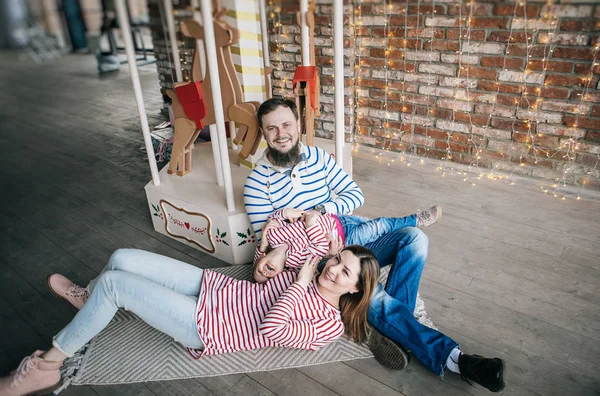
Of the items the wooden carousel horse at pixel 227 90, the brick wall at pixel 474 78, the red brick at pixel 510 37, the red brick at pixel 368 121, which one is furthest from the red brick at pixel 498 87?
the wooden carousel horse at pixel 227 90

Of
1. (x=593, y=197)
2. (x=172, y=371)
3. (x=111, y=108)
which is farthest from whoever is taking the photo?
(x=111, y=108)

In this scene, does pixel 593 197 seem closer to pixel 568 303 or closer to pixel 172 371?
pixel 568 303

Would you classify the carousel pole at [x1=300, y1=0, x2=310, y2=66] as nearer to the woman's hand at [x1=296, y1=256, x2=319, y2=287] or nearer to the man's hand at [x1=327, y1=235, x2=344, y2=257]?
the man's hand at [x1=327, y1=235, x2=344, y2=257]

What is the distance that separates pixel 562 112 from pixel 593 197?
0.55m

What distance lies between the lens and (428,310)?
74.3 inches

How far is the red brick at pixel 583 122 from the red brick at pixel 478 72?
494 mm

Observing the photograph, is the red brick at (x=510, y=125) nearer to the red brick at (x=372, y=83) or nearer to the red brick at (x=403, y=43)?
the red brick at (x=403, y=43)

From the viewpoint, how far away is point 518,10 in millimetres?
2498

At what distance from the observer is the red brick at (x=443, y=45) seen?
278cm

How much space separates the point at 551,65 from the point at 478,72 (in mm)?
406

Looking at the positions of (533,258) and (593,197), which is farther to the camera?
(593,197)

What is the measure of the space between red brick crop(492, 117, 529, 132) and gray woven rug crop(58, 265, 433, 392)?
163 cm

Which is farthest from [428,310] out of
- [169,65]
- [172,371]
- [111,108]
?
[111,108]

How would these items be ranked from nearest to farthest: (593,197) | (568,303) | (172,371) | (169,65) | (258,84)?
(172,371), (568,303), (258,84), (593,197), (169,65)
